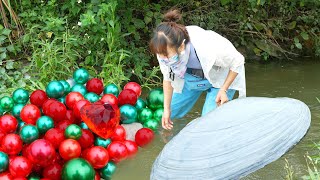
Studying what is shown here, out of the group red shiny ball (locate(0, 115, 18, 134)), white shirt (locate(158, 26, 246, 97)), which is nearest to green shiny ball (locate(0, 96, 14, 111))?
red shiny ball (locate(0, 115, 18, 134))

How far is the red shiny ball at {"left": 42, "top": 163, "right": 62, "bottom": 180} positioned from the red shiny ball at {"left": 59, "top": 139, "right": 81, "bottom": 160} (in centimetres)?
8

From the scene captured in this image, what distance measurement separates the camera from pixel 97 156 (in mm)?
2850

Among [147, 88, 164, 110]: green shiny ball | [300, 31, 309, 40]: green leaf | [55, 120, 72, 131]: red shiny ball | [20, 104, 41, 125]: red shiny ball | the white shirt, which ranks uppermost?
the white shirt

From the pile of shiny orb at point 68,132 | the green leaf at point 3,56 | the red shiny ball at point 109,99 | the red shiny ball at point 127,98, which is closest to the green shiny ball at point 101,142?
the pile of shiny orb at point 68,132

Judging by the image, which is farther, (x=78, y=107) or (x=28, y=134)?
(x=78, y=107)

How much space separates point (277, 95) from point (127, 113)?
242 cm

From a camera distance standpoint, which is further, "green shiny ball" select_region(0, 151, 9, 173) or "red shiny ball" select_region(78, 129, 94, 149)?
"red shiny ball" select_region(78, 129, 94, 149)

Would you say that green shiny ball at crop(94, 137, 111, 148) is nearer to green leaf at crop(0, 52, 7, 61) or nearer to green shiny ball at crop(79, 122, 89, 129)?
green shiny ball at crop(79, 122, 89, 129)

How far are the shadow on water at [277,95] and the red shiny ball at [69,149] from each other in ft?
1.01

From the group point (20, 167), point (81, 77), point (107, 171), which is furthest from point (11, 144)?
point (81, 77)

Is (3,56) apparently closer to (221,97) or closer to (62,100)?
(62,100)

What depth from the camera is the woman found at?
110 inches

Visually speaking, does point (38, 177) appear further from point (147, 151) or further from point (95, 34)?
point (95, 34)

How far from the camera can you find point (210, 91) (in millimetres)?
3234
